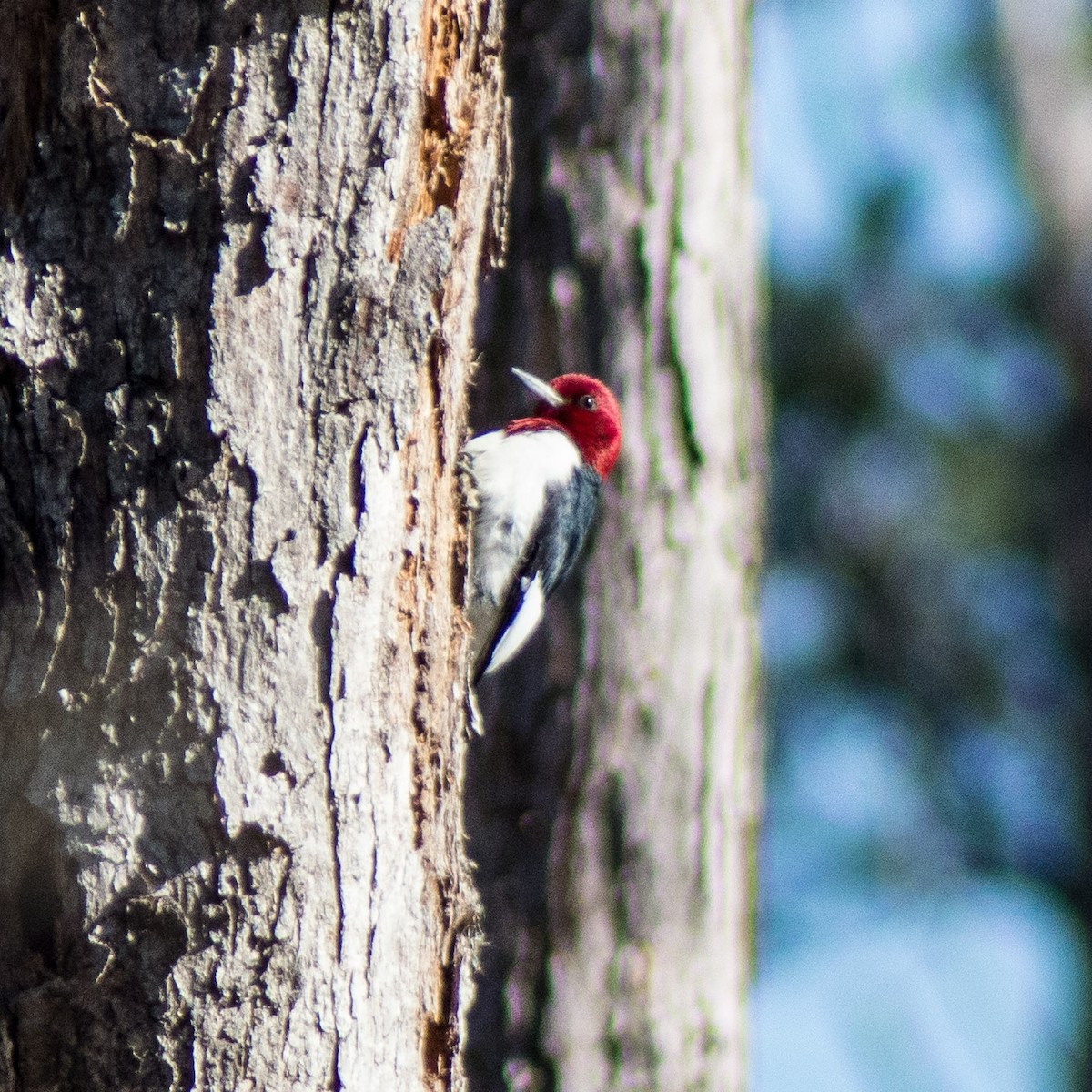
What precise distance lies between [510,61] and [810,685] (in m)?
3.92

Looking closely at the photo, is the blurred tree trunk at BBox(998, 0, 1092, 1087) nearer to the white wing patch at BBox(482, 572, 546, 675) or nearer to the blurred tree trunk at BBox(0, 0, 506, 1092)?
the white wing patch at BBox(482, 572, 546, 675)

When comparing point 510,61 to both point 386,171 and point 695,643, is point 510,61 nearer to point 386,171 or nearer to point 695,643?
point 695,643

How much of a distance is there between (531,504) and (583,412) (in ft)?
1.03

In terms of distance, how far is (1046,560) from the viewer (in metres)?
7.29

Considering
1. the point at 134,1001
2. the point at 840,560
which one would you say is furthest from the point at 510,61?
the point at 840,560

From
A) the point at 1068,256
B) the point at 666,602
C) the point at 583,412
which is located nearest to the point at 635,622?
the point at 666,602

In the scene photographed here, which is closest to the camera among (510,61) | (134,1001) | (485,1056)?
(134,1001)

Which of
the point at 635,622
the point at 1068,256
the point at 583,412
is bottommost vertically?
the point at 635,622

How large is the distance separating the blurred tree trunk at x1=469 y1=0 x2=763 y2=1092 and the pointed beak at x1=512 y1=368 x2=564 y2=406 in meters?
0.06

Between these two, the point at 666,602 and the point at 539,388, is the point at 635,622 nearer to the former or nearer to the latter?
the point at 666,602

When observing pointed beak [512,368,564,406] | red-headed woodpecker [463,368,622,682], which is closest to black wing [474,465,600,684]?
red-headed woodpecker [463,368,622,682]

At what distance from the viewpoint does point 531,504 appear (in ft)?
14.0

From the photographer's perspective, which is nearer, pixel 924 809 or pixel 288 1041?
pixel 288 1041

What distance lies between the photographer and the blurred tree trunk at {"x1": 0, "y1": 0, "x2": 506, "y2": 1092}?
2068 mm
